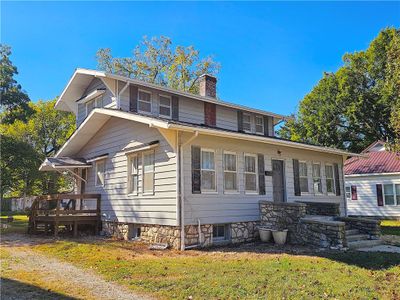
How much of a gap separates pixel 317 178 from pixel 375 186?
1076cm

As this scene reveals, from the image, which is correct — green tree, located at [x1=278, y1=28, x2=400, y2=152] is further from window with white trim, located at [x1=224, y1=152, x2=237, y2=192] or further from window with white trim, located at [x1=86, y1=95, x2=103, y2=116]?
window with white trim, located at [x1=224, y1=152, x2=237, y2=192]

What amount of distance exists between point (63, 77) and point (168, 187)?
2015cm

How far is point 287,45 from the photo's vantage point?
595 inches

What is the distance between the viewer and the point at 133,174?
1266 cm

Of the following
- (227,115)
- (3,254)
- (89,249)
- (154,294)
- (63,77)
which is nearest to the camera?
(154,294)

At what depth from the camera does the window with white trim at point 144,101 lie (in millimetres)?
13962

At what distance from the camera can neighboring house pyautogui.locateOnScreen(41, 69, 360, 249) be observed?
34.9ft

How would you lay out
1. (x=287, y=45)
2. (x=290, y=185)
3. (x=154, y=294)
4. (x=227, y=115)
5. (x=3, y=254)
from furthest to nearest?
(x=227, y=115) → (x=287, y=45) → (x=290, y=185) → (x=3, y=254) → (x=154, y=294)

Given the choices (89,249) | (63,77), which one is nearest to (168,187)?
(89,249)

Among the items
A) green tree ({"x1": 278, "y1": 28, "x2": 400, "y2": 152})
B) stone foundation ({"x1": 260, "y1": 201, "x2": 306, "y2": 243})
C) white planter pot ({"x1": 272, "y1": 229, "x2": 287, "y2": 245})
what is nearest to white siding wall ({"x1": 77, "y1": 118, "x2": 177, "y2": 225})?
white planter pot ({"x1": 272, "y1": 229, "x2": 287, "y2": 245})

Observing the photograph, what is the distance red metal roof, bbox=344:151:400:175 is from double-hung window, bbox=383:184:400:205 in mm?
1027

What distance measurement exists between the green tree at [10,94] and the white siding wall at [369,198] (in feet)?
77.4

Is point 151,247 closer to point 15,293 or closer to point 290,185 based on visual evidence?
point 15,293

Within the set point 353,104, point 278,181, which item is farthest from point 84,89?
point 353,104
